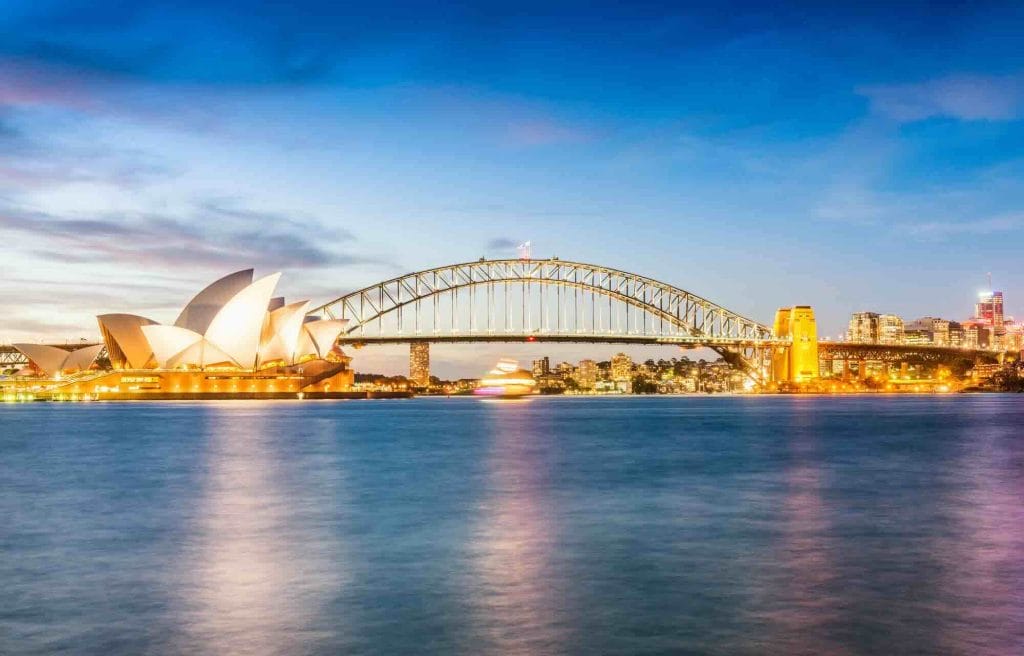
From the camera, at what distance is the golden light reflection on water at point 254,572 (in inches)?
363

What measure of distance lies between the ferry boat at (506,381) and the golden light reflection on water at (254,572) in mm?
84321

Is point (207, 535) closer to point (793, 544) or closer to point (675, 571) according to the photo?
point (675, 571)

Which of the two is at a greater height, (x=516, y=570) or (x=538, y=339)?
(x=538, y=339)

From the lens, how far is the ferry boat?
10738 cm

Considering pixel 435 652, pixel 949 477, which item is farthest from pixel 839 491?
pixel 435 652

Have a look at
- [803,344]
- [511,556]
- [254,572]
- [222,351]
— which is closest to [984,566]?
[511,556]

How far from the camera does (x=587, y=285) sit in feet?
412

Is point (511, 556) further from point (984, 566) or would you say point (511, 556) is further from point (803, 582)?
point (984, 566)

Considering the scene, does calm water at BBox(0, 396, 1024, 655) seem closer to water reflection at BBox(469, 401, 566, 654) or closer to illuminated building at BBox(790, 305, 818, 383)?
water reflection at BBox(469, 401, 566, 654)

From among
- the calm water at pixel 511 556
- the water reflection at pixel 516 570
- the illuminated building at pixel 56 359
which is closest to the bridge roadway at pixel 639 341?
the illuminated building at pixel 56 359

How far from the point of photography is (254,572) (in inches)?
486

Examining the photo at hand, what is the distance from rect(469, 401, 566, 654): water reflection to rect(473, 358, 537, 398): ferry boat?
82.4 metres

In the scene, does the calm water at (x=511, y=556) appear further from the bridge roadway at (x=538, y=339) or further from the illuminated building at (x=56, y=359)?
the illuminated building at (x=56, y=359)

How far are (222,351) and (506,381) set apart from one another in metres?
Result: 29.7
